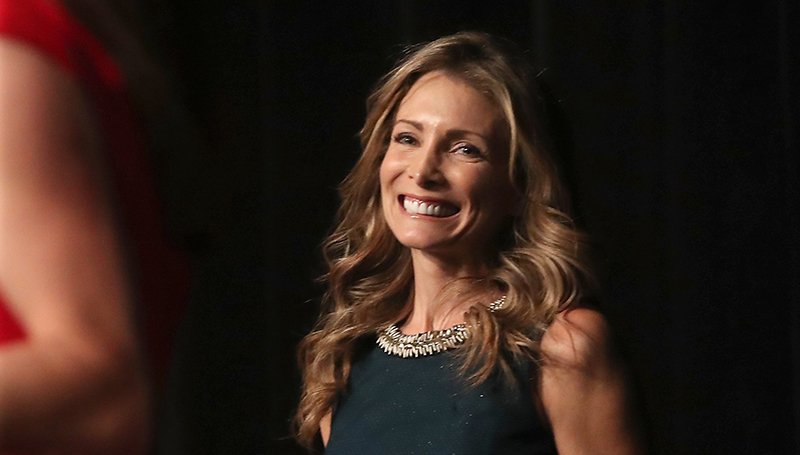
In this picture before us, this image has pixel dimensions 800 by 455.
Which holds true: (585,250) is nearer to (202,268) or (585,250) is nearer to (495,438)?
(495,438)

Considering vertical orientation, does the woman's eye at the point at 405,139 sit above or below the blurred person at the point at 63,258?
below

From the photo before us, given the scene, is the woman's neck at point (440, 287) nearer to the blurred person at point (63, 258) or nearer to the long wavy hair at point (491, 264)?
the long wavy hair at point (491, 264)

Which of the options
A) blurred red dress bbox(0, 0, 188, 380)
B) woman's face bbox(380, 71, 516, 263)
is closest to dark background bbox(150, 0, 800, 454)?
woman's face bbox(380, 71, 516, 263)

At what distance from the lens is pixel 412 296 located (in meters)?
1.77

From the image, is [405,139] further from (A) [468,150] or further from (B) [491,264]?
(B) [491,264]

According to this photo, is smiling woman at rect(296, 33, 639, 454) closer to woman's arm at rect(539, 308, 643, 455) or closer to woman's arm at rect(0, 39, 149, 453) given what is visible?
woman's arm at rect(539, 308, 643, 455)

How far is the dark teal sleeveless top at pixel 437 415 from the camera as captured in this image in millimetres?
1561

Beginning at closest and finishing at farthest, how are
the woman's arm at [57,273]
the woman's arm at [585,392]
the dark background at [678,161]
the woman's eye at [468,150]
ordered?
the woman's arm at [57,273] → the woman's arm at [585,392] → the woman's eye at [468,150] → the dark background at [678,161]

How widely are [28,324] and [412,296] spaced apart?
1.30 m

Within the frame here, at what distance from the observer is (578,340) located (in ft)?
5.10

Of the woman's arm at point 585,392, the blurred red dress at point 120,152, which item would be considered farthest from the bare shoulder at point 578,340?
the blurred red dress at point 120,152

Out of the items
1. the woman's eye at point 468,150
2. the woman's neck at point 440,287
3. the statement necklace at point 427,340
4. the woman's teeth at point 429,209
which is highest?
the woman's eye at point 468,150

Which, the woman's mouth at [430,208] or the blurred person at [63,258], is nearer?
the blurred person at [63,258]

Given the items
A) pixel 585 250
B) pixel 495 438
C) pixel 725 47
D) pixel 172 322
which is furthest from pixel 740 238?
pixel 172 322
